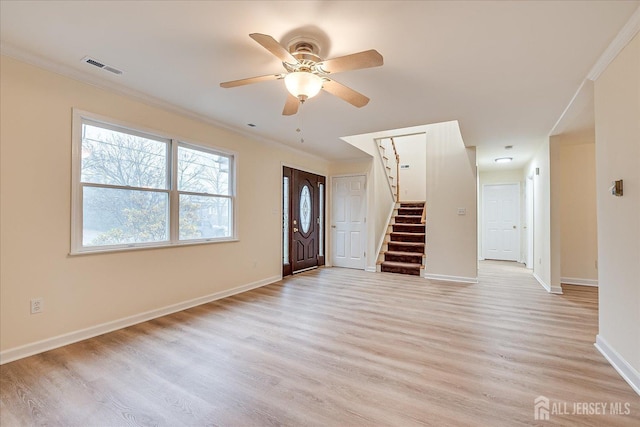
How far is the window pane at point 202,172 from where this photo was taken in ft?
11.9

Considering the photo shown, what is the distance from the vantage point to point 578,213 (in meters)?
5.03

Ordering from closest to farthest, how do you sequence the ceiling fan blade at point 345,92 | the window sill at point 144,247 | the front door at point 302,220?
the ceiling fan blade at point 345,92 < the window sill at point 144,247 < the front door at point 302,220

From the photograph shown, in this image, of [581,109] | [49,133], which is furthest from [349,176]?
[49,133]

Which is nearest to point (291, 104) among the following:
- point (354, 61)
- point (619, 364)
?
point (354, 61)

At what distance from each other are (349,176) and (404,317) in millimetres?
3815

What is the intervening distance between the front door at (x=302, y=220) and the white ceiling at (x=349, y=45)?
2303mm

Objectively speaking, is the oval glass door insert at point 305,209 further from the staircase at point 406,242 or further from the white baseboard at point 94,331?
the white baseboard at point 94,331

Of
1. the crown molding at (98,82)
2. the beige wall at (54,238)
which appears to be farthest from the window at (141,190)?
the crown molding at (98,82)

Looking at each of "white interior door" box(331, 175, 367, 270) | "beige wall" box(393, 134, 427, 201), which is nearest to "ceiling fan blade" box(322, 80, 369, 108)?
"white interior door" box(331, 175, 367, 270)

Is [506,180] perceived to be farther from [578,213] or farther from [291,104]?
[291,104]

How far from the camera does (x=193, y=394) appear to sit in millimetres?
1876

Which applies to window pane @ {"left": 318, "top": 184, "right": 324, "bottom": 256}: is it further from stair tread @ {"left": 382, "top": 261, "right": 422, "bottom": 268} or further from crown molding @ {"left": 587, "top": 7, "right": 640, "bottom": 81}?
crown molding @ {"left": 587, "top": 7, "right": 640, "bottom": 81}

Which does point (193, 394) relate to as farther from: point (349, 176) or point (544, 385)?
point (349, 176)

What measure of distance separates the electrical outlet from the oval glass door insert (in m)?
4.04
